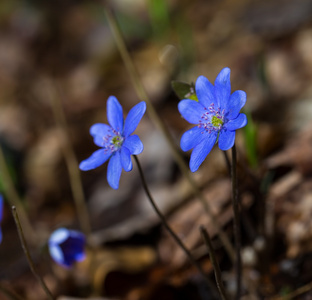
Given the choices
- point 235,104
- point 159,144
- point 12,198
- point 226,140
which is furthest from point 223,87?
point 12,198

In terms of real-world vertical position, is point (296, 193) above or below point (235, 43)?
below

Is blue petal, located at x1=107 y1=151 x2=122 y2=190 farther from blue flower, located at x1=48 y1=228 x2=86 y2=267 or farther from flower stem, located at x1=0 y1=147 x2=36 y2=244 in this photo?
flower stem, located at x1=0 y1=147 x2=36 y2=244

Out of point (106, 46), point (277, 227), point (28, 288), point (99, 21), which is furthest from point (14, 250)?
point (99, 21)

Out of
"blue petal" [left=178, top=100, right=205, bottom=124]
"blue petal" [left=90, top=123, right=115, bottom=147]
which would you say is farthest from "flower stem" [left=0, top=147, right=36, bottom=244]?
"blue petal" [left=178, top=100, right=205, bottom=124]

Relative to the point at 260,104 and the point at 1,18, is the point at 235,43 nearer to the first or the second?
the point at 260,104

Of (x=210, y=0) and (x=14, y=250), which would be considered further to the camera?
(x=210, y=0)

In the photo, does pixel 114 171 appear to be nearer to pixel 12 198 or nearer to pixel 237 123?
pixel 237 123
